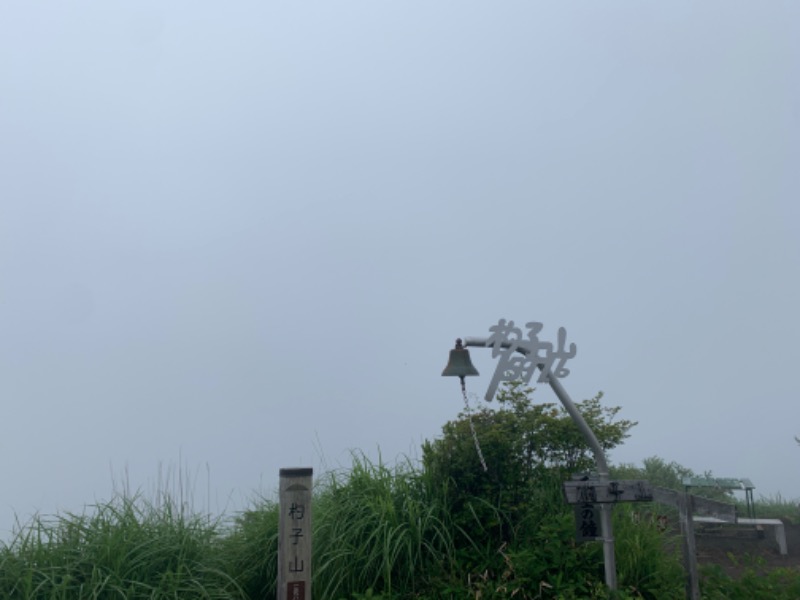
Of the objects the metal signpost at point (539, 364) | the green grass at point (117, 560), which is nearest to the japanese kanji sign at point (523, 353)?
the metal signpost at point (539, 364)

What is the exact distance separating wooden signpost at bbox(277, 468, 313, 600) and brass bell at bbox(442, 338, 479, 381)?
1658 millimetres

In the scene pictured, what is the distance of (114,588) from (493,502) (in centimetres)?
391

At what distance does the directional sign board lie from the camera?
23.1ft

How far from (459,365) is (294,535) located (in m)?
2.15

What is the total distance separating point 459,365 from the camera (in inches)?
292

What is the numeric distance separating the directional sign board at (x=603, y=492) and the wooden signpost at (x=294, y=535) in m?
2.33

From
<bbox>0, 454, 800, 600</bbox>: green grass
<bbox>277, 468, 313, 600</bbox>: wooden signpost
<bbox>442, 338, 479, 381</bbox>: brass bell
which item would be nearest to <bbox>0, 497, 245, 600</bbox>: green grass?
<bbox>0, 454, 800, 600</bbox>: green grass

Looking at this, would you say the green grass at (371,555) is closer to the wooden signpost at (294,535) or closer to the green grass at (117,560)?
the green grass at (117,560)

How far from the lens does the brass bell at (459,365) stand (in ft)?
24.3

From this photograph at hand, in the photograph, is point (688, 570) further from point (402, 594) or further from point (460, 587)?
point (402, 594)

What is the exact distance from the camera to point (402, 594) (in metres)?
7.68

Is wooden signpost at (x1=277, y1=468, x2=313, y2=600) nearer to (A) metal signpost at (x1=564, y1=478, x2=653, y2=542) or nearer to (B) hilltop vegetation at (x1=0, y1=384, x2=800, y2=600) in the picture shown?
(B) hilltop vegetation at (x1=0, y1=384, x2=800, y2=600)

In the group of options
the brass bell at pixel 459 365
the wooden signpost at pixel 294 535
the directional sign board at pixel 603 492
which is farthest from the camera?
the brass bell at pixel 459 365

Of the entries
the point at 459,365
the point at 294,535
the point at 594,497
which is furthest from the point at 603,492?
the point at 294,535
